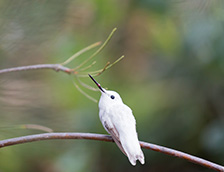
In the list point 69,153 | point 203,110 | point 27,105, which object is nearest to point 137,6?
point 203,110

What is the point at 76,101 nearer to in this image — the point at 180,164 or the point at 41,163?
the point at 41,163

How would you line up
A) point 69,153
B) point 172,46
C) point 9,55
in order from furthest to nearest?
1. point 172,46
2. point 69,153
3. point 9,55

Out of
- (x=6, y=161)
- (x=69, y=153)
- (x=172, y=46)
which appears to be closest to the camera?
(x=6, y=161)

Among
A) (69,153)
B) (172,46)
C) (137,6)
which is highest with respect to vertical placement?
(137,6)

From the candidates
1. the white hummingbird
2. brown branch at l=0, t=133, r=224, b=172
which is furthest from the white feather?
brown branch at l=0, t=133, r=224, b=172

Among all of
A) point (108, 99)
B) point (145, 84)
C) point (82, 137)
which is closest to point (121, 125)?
point (108, 99)

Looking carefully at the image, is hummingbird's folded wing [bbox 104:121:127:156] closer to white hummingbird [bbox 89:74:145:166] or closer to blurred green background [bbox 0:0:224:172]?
white hummingbird [bbox 89:74:145:166]
